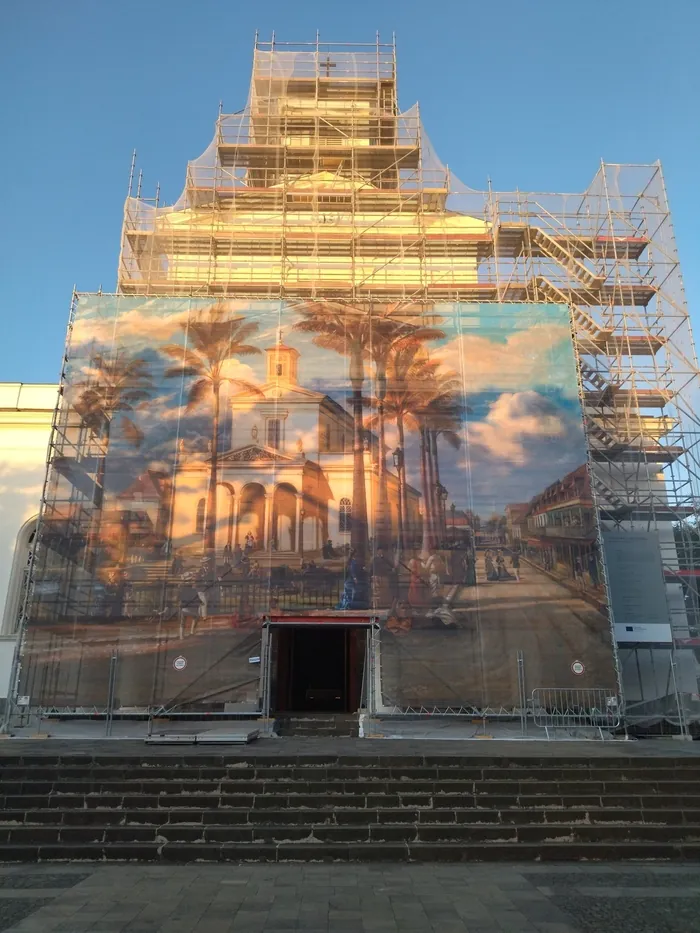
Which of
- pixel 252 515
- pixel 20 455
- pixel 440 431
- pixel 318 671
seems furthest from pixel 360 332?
pixel 20 455

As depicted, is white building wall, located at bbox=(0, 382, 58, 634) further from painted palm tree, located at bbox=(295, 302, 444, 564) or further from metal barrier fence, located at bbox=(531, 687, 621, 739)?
metal barrier fence, located at bbox=(531, 687, 621, 739)

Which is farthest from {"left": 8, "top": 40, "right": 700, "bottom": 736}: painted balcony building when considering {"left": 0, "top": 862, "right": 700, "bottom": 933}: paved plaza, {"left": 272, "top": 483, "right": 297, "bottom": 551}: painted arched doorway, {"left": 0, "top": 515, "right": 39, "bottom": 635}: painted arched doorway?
{"left": 0, "top": 862, "right": 700, "bottom": 933}: paved plaza

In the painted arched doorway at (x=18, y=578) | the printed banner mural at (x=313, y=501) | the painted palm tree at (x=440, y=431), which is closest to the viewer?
the printed banner mural at (x=313, y=501)

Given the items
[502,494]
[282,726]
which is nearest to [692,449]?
[502,494]

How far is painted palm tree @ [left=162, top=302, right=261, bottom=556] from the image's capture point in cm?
1499

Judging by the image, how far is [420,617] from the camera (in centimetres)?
1342

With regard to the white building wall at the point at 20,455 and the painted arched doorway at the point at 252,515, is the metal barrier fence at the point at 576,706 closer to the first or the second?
the painted arched doorway at the point at 252,515

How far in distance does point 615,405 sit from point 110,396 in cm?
1299

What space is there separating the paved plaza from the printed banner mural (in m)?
6.31

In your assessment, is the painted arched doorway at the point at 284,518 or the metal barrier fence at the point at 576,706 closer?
the metal barrier fence at the point at 576,706

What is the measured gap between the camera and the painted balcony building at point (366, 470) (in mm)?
13258

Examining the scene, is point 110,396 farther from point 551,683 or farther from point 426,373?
point 551,683

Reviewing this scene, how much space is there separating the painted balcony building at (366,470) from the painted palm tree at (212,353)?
5cm

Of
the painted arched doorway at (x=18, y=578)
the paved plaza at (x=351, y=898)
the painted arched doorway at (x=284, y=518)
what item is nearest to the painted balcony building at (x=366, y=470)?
the painted arched doorway at (x=284, y=518)
